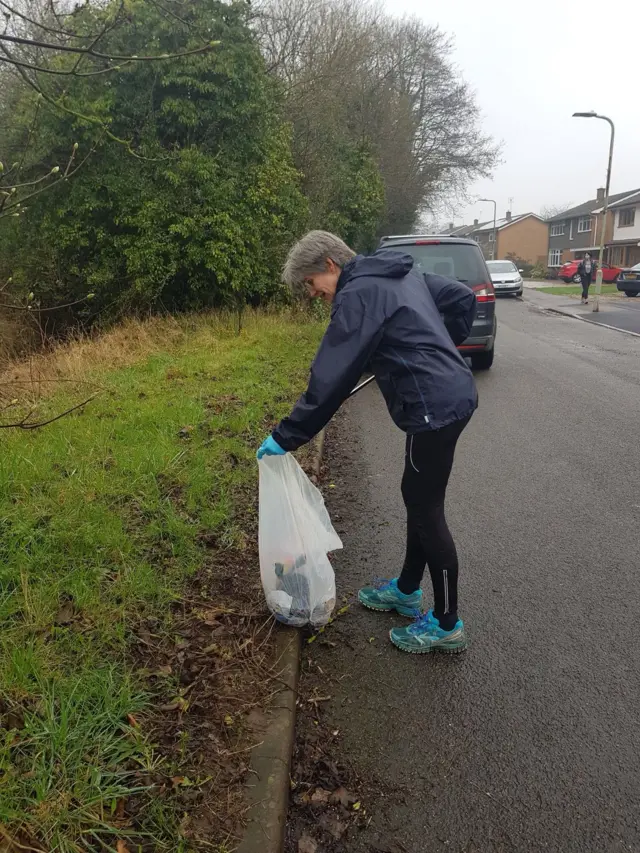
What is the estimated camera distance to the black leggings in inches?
109

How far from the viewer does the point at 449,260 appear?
8961mm

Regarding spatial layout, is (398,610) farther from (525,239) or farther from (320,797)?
(525,239)

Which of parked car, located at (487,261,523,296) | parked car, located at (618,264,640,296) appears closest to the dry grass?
parked car, located at (487,261,523,296)

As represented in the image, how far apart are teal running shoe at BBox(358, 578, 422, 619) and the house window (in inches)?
2012

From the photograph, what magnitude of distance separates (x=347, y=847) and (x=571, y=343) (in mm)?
13169

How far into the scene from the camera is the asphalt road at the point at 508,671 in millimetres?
2133

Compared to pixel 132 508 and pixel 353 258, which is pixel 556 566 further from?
pixel 132 508

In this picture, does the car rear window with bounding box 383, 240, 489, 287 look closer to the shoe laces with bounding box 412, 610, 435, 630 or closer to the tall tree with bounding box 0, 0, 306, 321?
the tall tree with bounding box 0, 0, 306, 321

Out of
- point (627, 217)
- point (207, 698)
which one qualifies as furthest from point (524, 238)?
point (207, 698)

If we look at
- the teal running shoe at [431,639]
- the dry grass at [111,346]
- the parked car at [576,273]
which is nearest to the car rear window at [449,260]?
the dry grass at [111,346]

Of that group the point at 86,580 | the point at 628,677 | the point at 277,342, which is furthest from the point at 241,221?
the point at 628,677

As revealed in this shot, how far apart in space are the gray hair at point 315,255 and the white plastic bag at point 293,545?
85 cm

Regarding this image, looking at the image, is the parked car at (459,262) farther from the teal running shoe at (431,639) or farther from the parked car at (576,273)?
the parked car at (576,273)

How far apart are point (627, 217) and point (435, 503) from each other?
52227 mm
